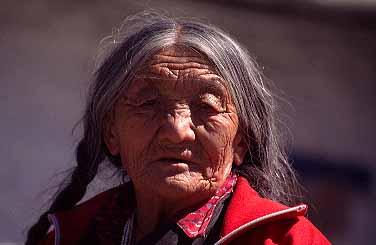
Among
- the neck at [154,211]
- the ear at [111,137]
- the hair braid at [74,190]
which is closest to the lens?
the neck at [154,211]

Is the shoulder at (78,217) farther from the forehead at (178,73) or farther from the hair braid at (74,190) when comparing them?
the forehead at (178,73)

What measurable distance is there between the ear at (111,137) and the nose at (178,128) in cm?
32

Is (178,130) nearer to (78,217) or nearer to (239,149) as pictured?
(239,149)

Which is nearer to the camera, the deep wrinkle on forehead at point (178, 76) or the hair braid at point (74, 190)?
the deep wrinkle on forehead at point (178, 76)

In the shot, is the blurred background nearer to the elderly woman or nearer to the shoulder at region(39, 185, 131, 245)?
the shoulder at region(39, 185, 131, 245)

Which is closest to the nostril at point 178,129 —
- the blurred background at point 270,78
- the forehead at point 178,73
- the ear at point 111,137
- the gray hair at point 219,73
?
the forehead at point 178,73

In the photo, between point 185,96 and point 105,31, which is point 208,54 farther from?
point 105,31

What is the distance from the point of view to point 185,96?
10.8 ft

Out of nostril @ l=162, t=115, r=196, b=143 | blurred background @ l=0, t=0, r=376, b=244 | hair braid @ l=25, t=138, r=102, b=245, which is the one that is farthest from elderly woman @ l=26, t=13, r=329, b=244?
blurred background @ l=0, t=0, r=376, b=244

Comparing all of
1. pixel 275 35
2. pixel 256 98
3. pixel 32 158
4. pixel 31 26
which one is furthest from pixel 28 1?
pixel 256 98

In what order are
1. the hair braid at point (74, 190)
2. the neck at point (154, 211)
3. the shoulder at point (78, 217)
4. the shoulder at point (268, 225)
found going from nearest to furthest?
the shoulder at point (268, 225) < the neck at point (154, 211) < the shoulder at point (78, 217) < the hair braid at point (74, 190)

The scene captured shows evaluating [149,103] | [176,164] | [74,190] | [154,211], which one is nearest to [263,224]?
[176,164]

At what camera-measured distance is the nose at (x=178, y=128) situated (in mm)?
3219

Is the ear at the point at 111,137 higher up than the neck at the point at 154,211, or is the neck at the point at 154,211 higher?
the ear at the point at 111,137
